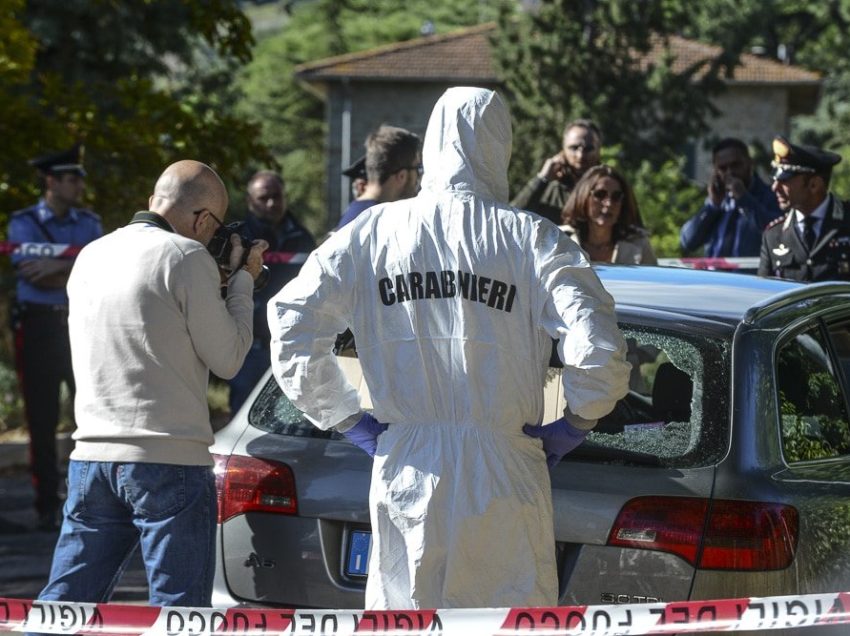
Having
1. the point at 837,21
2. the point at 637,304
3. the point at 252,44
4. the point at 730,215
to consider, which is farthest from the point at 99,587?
the point at 837,21

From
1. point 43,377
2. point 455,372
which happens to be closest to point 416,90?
A: point 43,377

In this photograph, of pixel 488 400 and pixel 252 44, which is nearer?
pixel 488 400

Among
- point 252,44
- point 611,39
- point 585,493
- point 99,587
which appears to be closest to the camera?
point 585,493

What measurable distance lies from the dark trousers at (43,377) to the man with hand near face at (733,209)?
3.79 meters

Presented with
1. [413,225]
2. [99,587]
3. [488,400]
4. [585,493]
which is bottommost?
[99,587]

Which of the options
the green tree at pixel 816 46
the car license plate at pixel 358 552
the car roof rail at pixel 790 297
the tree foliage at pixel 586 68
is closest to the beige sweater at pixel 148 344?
the car license plate at pixel 358 552

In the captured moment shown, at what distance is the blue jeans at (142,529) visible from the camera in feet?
14.0

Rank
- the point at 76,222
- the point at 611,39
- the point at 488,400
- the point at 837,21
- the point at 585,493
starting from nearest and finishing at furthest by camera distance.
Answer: the point at 488,400, the point at 585,493, the point at 76,222, the point at 611,39, the point at 837,21

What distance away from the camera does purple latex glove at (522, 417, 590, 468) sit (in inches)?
146

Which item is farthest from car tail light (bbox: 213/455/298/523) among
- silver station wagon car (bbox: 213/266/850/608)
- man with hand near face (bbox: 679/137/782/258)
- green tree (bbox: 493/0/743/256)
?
green tree (bbox: 493/0/743/256)

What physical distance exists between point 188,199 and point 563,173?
13.9ft

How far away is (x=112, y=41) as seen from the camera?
71.5 feet

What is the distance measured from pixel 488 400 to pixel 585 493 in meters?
0.60

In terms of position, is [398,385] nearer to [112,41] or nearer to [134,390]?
[134,390]
